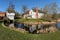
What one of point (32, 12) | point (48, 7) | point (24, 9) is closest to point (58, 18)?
point (48, 7)

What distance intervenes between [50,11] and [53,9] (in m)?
2.13

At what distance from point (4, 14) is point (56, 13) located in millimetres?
26090

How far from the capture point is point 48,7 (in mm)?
79000

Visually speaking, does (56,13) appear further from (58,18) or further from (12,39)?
(12,39)

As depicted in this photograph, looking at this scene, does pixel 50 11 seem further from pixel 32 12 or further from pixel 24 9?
pixel 24 9

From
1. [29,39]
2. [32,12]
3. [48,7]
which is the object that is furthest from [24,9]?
[29,39]

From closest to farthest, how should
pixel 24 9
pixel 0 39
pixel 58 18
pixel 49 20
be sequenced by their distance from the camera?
pixel 0 39
pixel 49 20
pixel 58 18
pixel 24 9

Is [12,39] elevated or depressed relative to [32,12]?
elevated

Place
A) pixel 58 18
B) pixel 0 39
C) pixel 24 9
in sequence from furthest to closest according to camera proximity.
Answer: pixel 24 9
pixel 58 18
pixel 0 39

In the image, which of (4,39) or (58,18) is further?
(58,18)

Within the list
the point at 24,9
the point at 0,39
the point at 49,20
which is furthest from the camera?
the point at 24,9

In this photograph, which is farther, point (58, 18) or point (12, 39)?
point (58, 18)

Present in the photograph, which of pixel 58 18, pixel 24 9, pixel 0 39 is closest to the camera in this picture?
pixel 0 39

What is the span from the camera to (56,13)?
254ft
